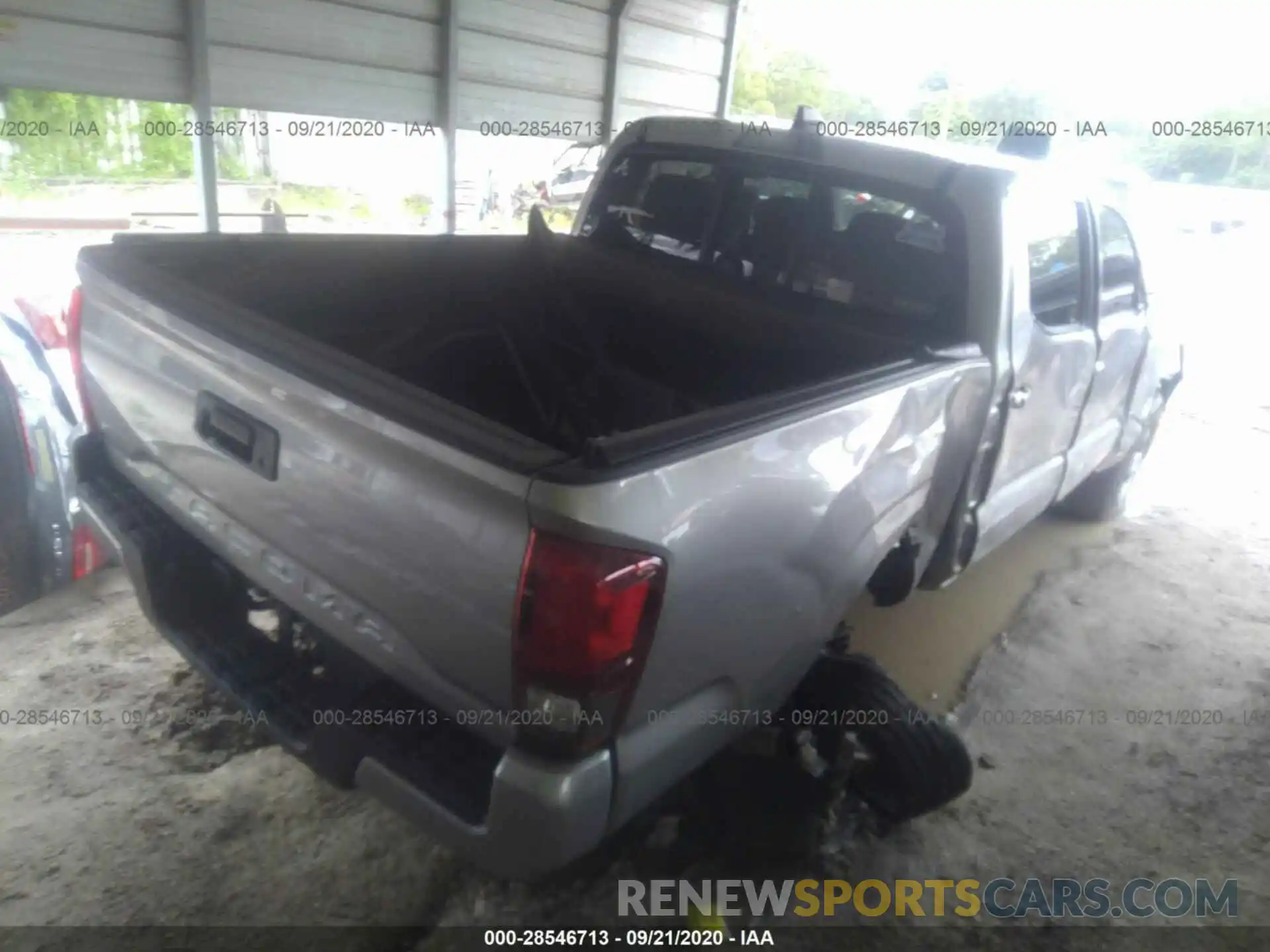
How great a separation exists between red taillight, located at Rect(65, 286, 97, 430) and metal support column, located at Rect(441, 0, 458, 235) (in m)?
4.31

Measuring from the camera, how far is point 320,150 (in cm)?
581

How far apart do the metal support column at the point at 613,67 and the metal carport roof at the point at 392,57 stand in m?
0.01

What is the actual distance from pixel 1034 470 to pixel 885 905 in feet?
5.66

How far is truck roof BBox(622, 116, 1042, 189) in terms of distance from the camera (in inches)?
104

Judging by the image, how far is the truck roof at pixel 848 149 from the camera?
8.68 feet

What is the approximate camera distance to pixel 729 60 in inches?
339

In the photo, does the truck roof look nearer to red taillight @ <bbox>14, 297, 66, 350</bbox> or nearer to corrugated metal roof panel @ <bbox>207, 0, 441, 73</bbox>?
red taillight @ <bbox>14, 297, 66, 350</bbox>

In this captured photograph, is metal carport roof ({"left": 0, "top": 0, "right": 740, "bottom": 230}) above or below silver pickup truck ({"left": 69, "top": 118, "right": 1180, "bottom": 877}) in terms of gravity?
above

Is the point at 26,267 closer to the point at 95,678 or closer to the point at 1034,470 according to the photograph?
the point at 95,678

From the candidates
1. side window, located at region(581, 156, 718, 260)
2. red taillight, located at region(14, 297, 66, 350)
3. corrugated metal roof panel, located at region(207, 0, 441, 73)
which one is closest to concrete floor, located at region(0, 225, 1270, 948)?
red taillight, located at region(14, 297, 66, 350)

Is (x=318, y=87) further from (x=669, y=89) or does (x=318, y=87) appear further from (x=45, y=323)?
(x=669, y=89)

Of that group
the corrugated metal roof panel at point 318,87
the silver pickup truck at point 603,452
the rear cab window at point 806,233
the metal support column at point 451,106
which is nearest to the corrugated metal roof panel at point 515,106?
the metal support column at point 451,106

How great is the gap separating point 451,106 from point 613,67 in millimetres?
1848

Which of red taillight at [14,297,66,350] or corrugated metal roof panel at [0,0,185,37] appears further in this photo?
corrugated metal roof panel at [0,0,185,37]
